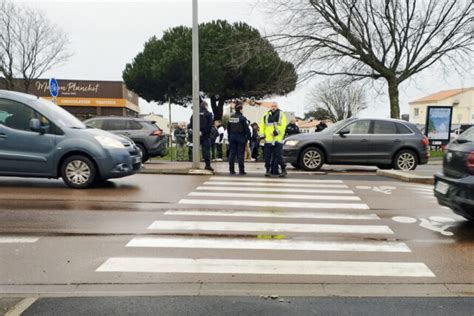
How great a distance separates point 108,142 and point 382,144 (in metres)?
8.59

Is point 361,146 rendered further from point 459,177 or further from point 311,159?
point 459,177

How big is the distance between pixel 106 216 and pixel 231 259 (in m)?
2.62

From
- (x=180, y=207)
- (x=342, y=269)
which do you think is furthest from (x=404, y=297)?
(x=180, y=207)

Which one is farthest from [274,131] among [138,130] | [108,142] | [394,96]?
[394,96]

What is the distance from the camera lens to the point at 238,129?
1145 centimetres

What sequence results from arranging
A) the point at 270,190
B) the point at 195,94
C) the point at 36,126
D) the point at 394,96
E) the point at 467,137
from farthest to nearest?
1. the point at 394,96
2. the point at 195,94
3. the point at 270,190
4. the point at 36,126
5. the point at 467,137

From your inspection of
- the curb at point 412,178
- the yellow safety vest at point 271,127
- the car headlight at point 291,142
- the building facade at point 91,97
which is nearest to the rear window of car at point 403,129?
the curb at point 412,178

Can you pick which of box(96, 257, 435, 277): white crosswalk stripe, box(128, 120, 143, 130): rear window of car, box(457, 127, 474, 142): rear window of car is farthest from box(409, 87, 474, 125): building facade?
box(96, 257, 435, 277): white crosswalk stripe

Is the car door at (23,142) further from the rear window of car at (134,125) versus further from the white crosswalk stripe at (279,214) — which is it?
the rear window of car at (134,125)

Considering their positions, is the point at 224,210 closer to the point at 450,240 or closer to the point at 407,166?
the point at 450,240

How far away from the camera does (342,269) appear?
14.9ft

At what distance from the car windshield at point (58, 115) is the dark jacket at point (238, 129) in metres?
3.88

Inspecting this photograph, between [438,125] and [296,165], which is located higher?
[438,125]

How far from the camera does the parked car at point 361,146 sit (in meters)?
13.4
